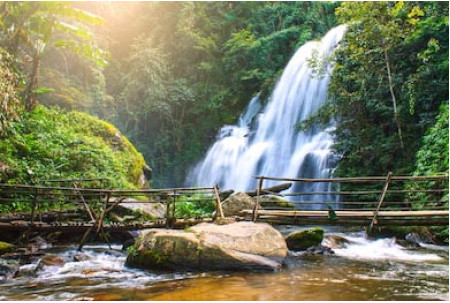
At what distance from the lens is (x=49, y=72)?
776 inches

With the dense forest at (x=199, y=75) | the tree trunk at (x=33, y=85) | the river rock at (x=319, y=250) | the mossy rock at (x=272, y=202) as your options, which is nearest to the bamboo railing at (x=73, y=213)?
the dense forest at (x=199, y=75)

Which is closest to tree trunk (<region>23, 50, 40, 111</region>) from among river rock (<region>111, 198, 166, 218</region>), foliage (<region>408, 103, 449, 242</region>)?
river rock (<region>111, 198, 166, 218</region>)

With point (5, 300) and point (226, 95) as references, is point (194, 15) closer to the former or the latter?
point (226, 95)

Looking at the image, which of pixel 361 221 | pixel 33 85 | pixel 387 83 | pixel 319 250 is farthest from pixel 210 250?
pixel 33 85

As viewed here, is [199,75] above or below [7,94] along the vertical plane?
above

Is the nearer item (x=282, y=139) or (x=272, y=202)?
(x=272, y=202)

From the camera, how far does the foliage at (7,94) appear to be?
33.1ft

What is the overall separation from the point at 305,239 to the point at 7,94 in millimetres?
8642

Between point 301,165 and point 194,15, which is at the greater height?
point 194,15

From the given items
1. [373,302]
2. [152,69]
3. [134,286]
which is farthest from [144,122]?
[373,302]

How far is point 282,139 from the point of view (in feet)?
60.3

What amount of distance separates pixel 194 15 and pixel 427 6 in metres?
14.8

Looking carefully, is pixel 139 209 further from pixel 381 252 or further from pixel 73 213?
pixel 381 252

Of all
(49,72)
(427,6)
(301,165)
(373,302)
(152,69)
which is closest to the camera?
(373,302)
